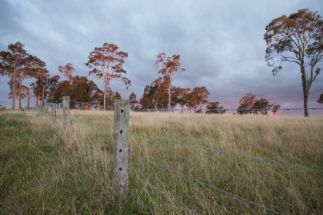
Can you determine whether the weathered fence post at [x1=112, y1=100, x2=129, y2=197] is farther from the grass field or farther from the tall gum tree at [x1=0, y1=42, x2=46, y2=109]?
the tall gum tree at [x1=0, y1=42, x2=46, y2=109]

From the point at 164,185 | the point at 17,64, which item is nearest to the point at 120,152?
the point at 164,185

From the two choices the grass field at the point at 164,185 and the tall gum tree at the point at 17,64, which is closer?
the grass field at the point at 164,185

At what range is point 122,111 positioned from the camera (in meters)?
2.61

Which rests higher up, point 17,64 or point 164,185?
point 17,64

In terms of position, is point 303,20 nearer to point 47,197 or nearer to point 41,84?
point 47,197

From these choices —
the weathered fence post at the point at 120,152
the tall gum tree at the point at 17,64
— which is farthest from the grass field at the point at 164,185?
the tall gum tree at the point at 17,64

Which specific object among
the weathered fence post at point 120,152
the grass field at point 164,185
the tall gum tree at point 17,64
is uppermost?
the tall gum tree at point 17,64

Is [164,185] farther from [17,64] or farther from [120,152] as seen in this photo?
[17,64]

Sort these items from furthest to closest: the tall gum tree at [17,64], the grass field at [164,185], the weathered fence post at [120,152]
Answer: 1. the tall gum tree at [17,64]
2. the weathered fence post at [120,152]
3. the grass field at [164,185]

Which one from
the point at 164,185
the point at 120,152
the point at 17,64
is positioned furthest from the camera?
the point at 17,64

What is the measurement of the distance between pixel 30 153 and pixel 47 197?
2336 millimetres

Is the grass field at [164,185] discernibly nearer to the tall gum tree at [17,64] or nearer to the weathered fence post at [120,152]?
the weathered fence post at [120,152]

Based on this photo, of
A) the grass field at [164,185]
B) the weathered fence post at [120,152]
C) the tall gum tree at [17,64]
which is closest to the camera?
the grass field at [164,185]

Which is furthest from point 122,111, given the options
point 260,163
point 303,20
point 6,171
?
point 303,20
